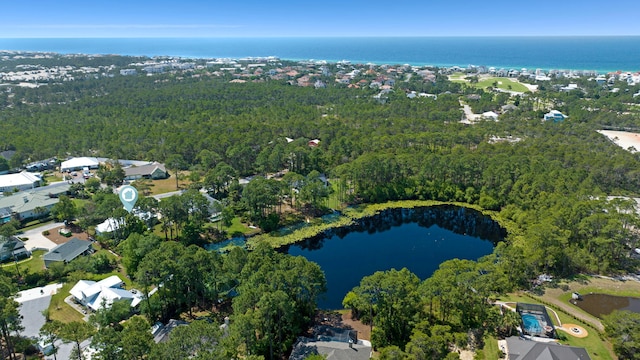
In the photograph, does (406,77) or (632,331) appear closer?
(632,331)

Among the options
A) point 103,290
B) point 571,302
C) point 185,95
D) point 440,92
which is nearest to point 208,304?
point 103,290

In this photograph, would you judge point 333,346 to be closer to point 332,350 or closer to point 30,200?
point 332,350

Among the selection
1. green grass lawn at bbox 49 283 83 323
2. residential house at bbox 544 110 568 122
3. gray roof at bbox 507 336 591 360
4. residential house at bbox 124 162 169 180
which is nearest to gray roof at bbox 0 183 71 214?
residential house at bbox 124 162 169 180

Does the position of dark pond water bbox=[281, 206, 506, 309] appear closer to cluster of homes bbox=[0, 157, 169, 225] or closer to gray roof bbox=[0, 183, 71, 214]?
cluster of homes bbox=[0, 157, 169, 225]

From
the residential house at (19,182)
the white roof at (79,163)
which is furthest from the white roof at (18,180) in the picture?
the white roof at (79,163)

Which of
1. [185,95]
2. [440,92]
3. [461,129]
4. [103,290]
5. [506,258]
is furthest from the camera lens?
[440,92]

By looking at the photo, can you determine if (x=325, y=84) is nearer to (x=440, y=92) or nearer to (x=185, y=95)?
(x=440, y=92)

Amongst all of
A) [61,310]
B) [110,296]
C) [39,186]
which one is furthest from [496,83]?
[61,310]

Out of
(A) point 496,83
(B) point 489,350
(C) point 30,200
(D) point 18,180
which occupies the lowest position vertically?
(B) point 489,350
